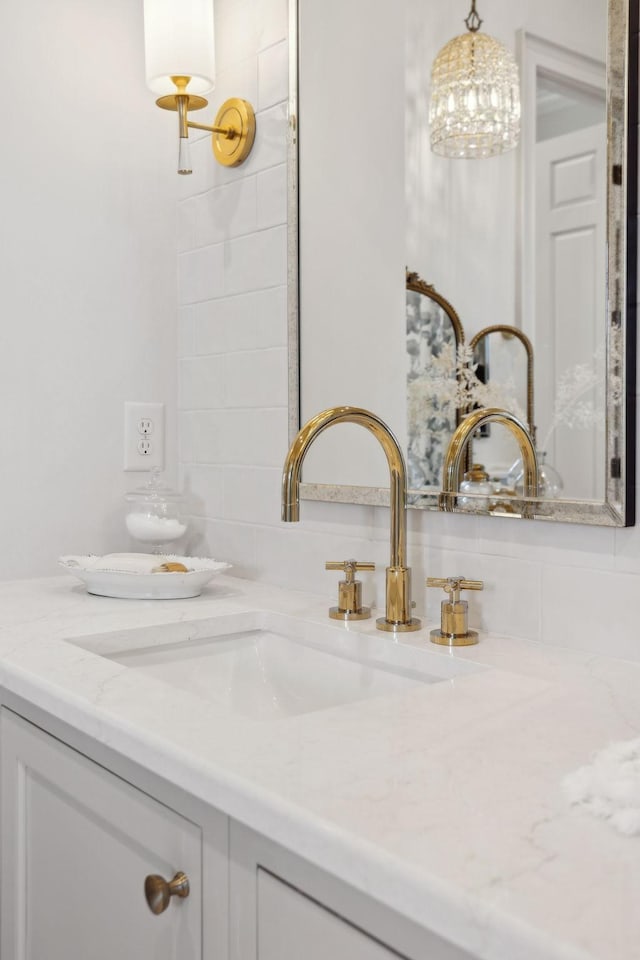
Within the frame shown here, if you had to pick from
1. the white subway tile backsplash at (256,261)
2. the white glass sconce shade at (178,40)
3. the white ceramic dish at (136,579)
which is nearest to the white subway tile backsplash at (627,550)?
the white ceramic dish at (136,579)

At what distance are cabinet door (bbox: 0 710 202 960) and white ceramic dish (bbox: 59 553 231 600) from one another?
0.35 metres

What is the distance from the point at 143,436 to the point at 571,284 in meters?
0.93

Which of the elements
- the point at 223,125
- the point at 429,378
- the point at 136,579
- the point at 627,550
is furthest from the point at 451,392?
the point at 223,125

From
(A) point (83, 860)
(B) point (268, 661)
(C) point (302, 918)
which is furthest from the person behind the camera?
(B) point (268, 661)

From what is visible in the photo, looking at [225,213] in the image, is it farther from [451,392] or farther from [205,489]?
[451,392]

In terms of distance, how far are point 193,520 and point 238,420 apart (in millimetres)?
229

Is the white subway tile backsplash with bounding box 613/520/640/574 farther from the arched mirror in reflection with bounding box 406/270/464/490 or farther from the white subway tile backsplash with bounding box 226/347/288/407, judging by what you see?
the white subway tile backsplash with bounding box 226/347/288/407

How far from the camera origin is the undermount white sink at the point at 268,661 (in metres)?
1.10

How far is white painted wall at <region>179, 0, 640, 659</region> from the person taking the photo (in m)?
1.11

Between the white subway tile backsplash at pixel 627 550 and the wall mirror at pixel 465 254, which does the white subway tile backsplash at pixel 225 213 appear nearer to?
the wall mirror at pixel 465 254

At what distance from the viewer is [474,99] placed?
1.14 m

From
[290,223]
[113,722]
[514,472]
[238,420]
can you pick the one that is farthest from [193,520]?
[113,722]

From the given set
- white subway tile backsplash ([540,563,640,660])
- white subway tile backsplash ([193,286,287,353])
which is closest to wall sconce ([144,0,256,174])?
white subway tile backsplash ([193,286,287,353])

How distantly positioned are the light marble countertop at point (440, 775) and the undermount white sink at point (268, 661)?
4cm
